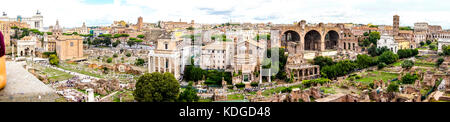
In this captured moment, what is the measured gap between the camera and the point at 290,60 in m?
28.6

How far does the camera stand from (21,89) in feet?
44.4

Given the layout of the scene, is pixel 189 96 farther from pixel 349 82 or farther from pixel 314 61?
pixel 314 61

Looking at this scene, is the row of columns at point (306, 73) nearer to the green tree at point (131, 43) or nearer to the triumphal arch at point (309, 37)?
the triumphal arch at point (309, 37)

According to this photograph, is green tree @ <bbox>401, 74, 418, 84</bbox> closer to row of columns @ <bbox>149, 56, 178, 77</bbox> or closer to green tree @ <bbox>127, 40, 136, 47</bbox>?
row of columns @ <bbox>149, 56, 178, 77</bbox>

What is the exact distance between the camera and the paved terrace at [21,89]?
13102 millimetres

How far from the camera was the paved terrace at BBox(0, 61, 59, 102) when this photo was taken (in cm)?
1310

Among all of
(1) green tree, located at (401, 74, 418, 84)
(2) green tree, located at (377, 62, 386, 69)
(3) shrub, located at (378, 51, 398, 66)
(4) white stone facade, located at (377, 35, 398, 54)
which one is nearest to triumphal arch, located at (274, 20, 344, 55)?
(4) white stone facade, located at (377, 35, 398, 54)

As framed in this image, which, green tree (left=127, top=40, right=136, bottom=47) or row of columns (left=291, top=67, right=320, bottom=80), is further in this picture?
green tree (left=127, top=40, right=136, bottom=47)

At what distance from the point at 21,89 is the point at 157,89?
18.7 ft

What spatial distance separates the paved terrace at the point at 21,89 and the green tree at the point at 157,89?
3.89 m

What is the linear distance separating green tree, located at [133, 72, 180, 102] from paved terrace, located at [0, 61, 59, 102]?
389cm

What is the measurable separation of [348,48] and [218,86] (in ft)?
77.8

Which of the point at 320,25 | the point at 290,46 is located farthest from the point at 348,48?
the point at 290,46

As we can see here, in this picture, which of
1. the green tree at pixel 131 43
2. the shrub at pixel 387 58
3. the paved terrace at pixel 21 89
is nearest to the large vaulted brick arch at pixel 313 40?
the shrub at pixel 387 58
